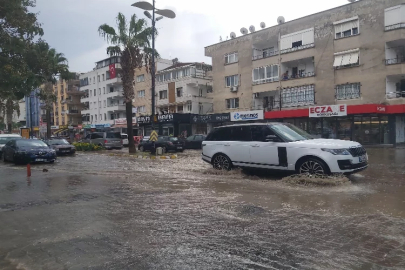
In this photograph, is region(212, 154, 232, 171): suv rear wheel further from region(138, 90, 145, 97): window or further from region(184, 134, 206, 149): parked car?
region(138, 90, 145, 97): window

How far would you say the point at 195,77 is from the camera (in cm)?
4878

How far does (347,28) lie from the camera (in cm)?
3111

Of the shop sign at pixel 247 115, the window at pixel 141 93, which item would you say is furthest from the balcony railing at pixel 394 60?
the window at pixel 141 93

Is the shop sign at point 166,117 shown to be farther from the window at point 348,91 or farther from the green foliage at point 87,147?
the window at point 348,91

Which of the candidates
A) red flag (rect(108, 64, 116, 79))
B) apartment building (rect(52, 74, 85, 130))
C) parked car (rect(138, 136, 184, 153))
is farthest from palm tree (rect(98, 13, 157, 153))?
apartment building (rect(52, 74, 85, 130))

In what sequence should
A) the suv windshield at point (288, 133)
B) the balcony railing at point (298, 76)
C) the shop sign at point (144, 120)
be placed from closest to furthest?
the suv windshield at point (288, 133) → the balcony railing at point (298, 76) → the shop sign at point (144, 120)

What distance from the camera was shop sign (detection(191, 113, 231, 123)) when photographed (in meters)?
40.4

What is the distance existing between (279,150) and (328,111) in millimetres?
22034

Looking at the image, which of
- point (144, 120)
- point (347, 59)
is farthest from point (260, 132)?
point (144, 120)

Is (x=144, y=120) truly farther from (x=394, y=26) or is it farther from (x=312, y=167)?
(x=312, y=167)

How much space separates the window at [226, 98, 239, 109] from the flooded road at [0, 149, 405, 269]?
3174 cm

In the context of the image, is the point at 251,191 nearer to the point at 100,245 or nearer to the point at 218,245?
the point at 218,245

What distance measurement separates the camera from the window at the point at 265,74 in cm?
3675

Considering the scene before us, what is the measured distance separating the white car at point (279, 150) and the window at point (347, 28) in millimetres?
24169
